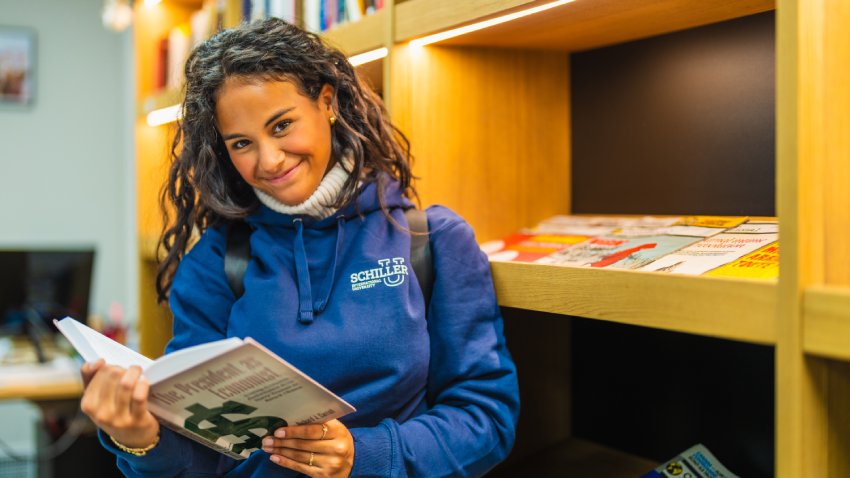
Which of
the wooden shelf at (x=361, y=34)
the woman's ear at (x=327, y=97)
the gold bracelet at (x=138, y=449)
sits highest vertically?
the wooden shelf at (x=361, y=34)

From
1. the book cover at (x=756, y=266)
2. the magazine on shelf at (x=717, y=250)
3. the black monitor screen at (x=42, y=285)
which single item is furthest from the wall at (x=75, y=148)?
the book cover at (x=756, y=266)

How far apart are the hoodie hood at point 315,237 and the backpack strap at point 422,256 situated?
56mm

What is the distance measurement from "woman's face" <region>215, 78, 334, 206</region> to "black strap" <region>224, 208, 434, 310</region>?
12cm

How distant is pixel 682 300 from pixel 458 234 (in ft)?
1.38

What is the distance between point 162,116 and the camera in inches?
100.0

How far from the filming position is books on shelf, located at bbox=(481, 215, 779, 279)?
1.09 meters

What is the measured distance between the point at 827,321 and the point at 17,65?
14.1ft

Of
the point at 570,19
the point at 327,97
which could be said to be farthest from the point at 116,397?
the point at 570,19

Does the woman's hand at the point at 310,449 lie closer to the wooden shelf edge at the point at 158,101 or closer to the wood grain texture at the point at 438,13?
the wood grain texture at the point at 438,13

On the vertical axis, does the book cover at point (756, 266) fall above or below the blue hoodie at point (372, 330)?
above

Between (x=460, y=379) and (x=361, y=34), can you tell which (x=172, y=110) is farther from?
(x=460, y=379)

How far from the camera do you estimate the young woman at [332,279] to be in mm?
1235

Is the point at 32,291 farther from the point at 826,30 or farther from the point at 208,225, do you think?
the point at 826,30

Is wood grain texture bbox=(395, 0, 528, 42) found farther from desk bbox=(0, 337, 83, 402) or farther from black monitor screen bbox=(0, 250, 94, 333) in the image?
black monitor screen bbox=(0, 250, 94, 333)
